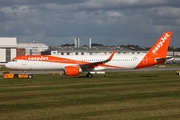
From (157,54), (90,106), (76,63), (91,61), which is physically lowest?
(90,106)

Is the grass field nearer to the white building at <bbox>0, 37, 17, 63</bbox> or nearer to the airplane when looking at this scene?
the airplane

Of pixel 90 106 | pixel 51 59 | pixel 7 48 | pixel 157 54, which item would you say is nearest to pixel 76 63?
pixel 51 59

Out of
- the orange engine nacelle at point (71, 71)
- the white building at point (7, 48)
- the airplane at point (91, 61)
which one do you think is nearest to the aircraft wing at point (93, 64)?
the airplane at point (91, 61)

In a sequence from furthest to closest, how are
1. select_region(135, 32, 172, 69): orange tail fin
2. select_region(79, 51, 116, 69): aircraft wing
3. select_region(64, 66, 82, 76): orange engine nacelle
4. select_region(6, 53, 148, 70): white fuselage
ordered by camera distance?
select_region(135, 32, 172, 69): orange tail fin, select_region(79, 51, 116, 69): aircraft wing, select_region(6, 53, 148, 70): white fuselage, select_region(64, 66, 82, 76): orange engine nacelle

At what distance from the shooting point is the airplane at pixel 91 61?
→ 5812cm

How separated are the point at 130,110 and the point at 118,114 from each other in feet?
5.43

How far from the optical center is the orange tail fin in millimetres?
60062

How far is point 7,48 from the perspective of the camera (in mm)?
140125

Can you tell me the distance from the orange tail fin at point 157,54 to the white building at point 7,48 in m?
87.2

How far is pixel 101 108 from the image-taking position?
2389cm

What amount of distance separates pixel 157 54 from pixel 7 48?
291ft

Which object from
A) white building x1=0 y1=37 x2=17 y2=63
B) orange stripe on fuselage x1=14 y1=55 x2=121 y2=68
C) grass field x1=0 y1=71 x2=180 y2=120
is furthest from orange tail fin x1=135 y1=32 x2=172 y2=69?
white building x1=0 y1=37 x2=17 y2=63

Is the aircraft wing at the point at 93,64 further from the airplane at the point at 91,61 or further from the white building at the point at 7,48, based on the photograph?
the white building at the point at 7,48

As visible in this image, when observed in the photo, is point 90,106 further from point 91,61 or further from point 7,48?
point 7,48
